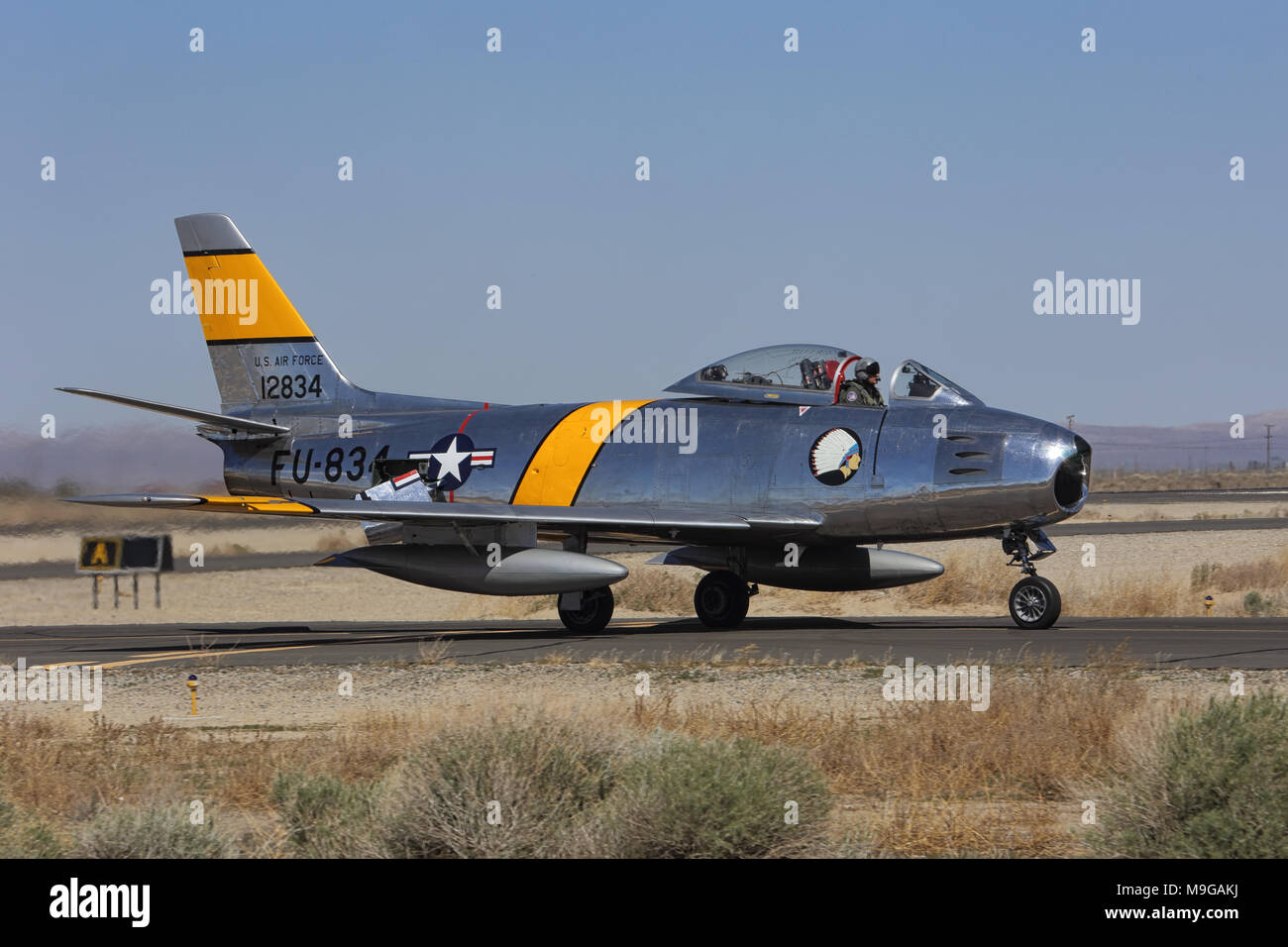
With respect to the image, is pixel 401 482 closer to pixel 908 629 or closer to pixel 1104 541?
pixel 908 629

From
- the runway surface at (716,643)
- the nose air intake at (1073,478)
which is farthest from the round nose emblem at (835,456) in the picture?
the nose air intake at (1073,478)

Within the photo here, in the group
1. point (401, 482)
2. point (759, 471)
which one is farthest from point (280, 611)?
point (759, 471)

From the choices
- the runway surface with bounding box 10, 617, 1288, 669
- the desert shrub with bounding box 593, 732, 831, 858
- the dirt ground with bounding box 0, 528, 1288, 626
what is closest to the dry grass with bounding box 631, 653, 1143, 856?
the desert shrub with bounding box 593, 732, 831, 858

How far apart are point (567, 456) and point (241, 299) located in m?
9.02

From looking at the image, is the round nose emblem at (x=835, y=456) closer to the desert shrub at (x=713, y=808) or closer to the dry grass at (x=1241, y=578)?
the desert shrub at (x=713, y=808)

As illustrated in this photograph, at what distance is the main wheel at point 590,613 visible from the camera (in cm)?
2272

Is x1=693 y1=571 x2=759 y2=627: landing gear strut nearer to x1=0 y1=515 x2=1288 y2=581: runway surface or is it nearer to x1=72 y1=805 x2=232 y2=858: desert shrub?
x1=72 y1=805 x2=232 y2=858: desert shrub

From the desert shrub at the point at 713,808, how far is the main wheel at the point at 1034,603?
1275cm

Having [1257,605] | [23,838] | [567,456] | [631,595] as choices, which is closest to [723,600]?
[567,456]

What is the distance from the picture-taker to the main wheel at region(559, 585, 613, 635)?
74.5ft

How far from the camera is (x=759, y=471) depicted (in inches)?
856

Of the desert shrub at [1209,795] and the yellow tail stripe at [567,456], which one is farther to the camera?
the yellow tail stripe at [567,456]

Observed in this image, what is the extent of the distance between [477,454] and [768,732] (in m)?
14.1

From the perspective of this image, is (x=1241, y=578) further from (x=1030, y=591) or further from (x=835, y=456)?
(x=835, y=456)
